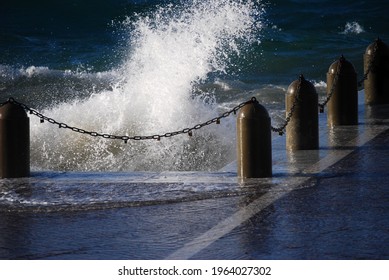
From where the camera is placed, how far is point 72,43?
111 feet

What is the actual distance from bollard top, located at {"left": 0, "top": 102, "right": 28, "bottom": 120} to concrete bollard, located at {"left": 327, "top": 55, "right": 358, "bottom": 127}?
4.25m

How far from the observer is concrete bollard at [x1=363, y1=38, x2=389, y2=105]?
579 inches

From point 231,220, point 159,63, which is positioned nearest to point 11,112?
point 231,220


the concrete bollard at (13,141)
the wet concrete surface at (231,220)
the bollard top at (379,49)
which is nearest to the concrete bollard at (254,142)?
the wet concrete surface at (231,220)

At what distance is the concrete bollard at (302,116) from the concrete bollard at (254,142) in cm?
141

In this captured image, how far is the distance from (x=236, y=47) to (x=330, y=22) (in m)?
6.76

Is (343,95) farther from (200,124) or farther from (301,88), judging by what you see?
(200,124)

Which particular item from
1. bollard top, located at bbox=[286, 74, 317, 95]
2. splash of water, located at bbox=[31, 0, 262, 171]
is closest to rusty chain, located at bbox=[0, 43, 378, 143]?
bollard top, located at bbox=[286, 74, 317, 95]

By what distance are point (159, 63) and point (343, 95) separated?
11.1m

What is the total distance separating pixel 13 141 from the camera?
1002cm

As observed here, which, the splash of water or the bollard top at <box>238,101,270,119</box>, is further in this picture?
the splash of water

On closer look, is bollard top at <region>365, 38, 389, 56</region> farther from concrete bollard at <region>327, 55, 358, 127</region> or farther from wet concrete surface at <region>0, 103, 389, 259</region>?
wet concrete surface at <region>0, 103, 389, 259</region>

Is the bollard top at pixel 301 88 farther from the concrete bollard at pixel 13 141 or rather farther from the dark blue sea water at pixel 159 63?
the concrete bollard at pixel 13 141

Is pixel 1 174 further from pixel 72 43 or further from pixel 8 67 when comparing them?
pixel 72 43
